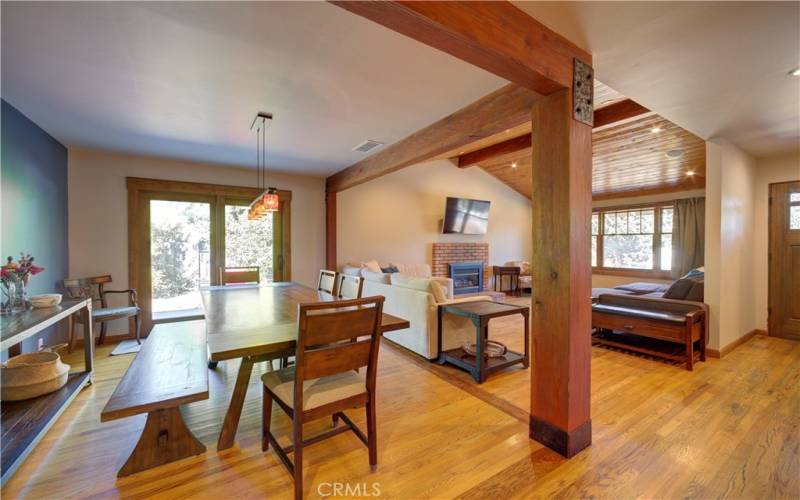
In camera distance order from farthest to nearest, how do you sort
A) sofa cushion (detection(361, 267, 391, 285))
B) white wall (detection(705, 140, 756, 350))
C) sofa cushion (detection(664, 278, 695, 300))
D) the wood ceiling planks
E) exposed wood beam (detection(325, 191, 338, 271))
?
exposed wood beam (detection(325, 191, 338, 271)) → the wood ceiling planks → sofa cushion (detection(361, 267, 391, 285)) → sofa cushion (detection(664, 278, 695, 300)) → white wall (detection(705, 140, 756, 350))

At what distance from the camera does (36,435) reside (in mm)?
1821

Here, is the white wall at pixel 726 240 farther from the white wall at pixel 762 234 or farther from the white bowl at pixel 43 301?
the white bowl at pixel 43 301

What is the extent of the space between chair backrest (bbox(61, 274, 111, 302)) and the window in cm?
782

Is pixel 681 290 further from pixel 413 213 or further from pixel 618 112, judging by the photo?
pixel 413 213

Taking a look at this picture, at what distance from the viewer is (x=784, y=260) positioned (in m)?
→ 4.09

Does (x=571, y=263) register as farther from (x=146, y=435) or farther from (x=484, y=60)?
(x=146, y=435)

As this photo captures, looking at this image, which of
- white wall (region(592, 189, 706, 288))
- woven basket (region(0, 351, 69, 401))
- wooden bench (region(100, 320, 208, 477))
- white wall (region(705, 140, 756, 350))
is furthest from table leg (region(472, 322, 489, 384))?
white wall (region(592, 189, 706, 288))

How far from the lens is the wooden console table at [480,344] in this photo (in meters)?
2.86

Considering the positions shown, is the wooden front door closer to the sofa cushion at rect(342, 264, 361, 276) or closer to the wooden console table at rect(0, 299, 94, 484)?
the sofa cushion at rect(342, 264, 361, 276)

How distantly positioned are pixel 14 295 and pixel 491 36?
136 inches

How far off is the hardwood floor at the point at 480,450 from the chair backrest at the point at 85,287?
1355 mm

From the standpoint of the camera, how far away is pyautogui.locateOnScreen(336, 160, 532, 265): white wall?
5945 millimetres

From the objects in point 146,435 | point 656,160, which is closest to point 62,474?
point 146,435

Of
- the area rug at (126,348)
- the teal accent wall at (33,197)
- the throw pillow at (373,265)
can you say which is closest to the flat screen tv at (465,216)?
the throw pillow at (373,265)
